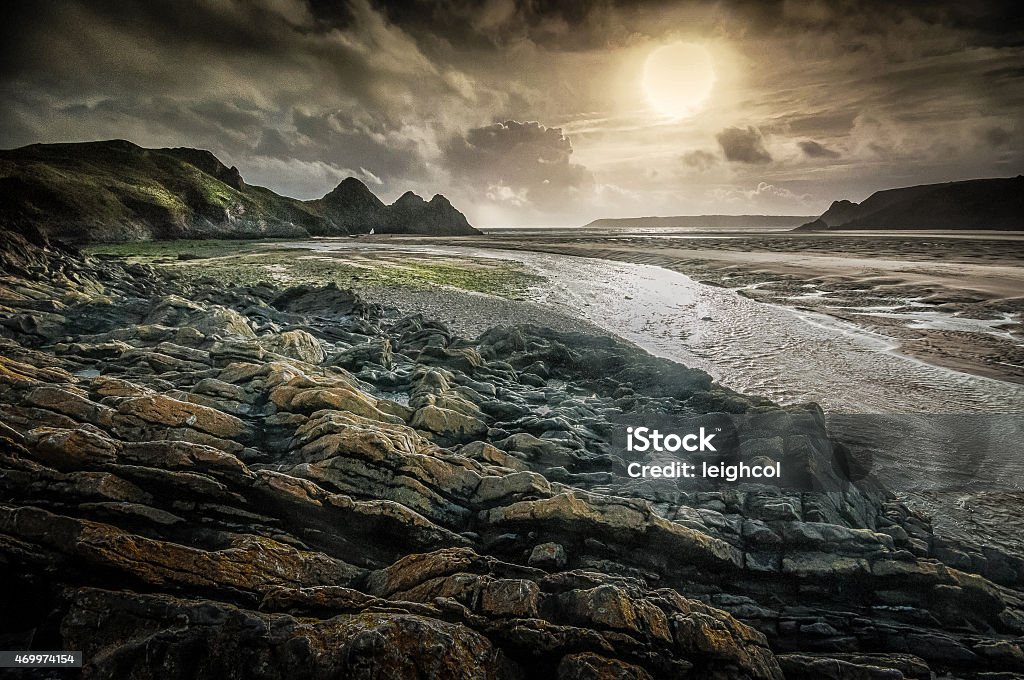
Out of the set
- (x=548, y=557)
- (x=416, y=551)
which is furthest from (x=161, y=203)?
Result: (x=548, y=557)

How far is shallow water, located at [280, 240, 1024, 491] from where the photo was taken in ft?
26.8

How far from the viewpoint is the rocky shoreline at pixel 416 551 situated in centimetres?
364

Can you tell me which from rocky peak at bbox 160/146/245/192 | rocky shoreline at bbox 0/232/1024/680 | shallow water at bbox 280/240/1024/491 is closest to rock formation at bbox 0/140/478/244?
rocky peak at bbox 160/146/245/192

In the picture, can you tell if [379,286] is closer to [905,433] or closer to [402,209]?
[905,433]

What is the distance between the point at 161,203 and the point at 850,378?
8766 cm

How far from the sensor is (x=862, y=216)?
13375 cm

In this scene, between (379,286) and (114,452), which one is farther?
(379,286)

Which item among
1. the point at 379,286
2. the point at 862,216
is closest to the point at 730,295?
the point at 379,286

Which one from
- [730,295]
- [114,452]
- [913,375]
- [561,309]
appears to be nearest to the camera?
[114,452]

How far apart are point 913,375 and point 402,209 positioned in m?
135

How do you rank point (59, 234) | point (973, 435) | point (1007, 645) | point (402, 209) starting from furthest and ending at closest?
point (402, 209) → point (59, 234) → point (973, 435) → point (1007, 645)

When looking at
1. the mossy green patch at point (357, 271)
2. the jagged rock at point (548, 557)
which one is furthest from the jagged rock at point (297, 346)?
the mossy green patch at point (357, 271)

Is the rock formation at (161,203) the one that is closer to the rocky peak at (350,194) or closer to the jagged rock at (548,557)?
the rocky peak at (350,194)

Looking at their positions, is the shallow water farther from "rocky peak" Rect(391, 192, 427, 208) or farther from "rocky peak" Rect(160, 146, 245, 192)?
"rocky peak" Rect(391, 192, 427, 208)
